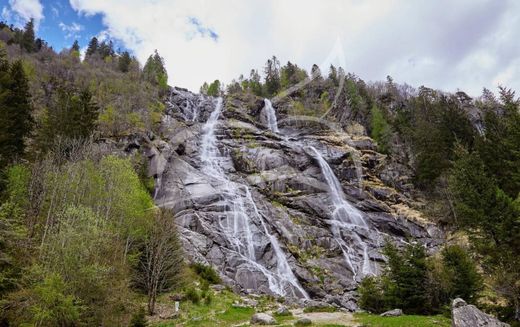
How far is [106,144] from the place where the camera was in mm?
47656

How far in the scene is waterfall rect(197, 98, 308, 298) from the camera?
113 feet

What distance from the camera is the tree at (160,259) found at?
77.0 feet

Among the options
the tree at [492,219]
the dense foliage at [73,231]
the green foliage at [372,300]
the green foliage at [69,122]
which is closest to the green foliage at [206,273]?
the dense foliage at [73,231]

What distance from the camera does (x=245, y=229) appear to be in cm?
3988

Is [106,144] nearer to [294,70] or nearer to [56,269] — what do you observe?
[56,269]

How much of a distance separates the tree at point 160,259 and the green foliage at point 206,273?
3.82 m

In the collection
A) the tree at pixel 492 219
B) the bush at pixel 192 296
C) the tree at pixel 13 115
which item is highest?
the tree at pixel 13 115

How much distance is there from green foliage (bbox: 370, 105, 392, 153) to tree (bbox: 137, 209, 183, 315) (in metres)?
52.5

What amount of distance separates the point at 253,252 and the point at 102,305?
785 inches

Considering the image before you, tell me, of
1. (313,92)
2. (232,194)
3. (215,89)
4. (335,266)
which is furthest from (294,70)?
(335,266)

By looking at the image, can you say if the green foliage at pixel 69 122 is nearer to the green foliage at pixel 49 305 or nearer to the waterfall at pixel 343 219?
the green foliage at pixel 49 305

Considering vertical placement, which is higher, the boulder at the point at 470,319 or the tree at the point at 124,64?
the tree at the point at 124,64

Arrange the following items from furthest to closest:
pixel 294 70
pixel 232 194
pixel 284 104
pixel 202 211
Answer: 1. pixel 294 70
2. pixel 284 104
3. pixel 232 194
4. pixel 202 211

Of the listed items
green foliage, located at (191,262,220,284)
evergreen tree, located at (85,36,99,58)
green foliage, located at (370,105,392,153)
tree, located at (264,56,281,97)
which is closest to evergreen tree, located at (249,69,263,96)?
tree, located at (264,56,281,97)
